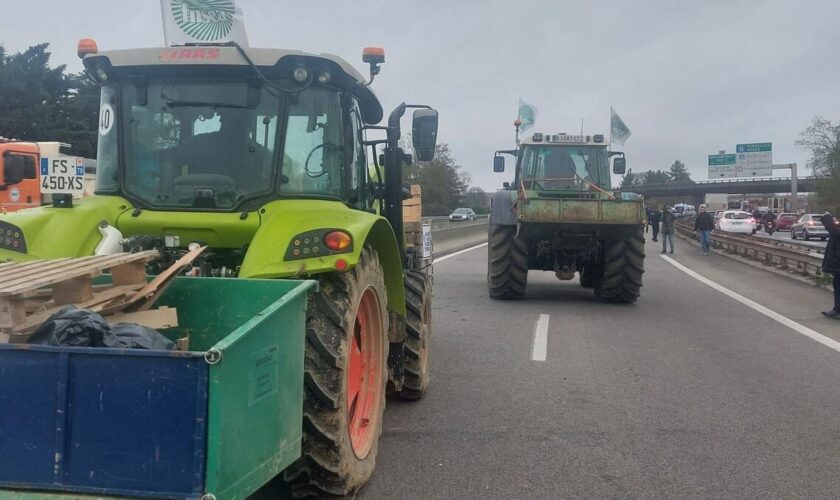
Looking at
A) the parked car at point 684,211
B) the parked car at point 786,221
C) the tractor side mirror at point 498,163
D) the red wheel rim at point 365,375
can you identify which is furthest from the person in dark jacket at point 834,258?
the parked car at point 684,211

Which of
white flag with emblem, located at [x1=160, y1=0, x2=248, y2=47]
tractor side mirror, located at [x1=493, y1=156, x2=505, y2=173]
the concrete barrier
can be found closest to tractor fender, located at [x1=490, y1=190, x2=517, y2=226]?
tractor side mirror, located at [x1=493, y1=156, x2=505, y2=173]

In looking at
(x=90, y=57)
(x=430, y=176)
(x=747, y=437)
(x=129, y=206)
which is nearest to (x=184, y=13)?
(x=90, y=57)

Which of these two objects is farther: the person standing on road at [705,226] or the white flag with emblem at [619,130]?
the person standing on road at [705,226]

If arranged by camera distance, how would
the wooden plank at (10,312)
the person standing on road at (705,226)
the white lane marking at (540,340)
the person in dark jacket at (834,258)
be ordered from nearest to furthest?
1. the wooden plank at (10,312)
2. the white lane marking at (540,340)
3. the person in dark jacket at (834,258)
4. the person standing on road at (705,226)

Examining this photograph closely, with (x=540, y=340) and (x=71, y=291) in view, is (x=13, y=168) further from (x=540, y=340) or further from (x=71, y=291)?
(x=540, y=340)

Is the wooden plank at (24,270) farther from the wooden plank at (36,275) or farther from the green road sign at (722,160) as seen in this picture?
the green road sign at (722,160)

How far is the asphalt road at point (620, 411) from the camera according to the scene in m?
4.88

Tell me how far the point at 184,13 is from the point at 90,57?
97 centimetres

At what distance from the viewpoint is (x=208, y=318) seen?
3.90 m

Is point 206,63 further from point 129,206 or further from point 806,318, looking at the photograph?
point 806,318

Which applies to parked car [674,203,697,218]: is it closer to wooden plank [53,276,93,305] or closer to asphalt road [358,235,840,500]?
asphalt road [358,235,840,500]

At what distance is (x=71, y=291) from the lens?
138 inches

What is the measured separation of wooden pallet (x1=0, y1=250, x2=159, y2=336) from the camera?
10.4 ft

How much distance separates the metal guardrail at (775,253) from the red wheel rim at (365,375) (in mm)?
15337
